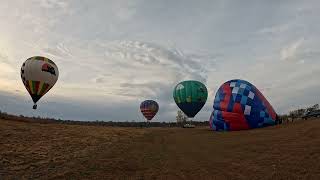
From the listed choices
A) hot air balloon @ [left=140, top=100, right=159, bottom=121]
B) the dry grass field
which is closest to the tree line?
hot air balloon @ [left=140, top=100, right=159, bottom=121]

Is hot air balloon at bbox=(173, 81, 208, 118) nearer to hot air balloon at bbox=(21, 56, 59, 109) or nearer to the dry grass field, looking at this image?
hot air balloon at bbox=(21, 56, 59, 109)

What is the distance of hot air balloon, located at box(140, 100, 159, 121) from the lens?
86.7 meters

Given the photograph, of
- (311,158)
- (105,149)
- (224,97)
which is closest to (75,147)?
(105,149)

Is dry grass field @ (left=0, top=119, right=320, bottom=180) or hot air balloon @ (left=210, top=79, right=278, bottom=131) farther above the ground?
hot air balloon @ (left=210, top=79, right=278, bottom=131)

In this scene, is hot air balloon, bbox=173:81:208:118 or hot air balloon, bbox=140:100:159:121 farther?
hot air balloon, bbox=140:100:159:121

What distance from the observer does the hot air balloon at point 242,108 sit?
37125mm

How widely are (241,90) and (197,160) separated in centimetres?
2030

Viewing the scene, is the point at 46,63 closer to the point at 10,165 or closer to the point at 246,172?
the point at 10,165

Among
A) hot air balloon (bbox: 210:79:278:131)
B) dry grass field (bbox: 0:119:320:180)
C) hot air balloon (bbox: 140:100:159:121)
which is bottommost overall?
dry grass field (bbox: 0:119:320:180)

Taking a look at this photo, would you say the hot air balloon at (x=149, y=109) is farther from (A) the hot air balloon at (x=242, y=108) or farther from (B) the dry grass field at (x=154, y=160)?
(B) the dry grass field at (x=154, y=160)

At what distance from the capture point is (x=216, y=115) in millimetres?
39969

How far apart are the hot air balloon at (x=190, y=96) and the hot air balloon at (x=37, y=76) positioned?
21.0 meters

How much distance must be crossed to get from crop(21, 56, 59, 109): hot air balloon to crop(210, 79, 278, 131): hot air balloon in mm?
20716

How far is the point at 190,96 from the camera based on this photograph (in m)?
58.2
